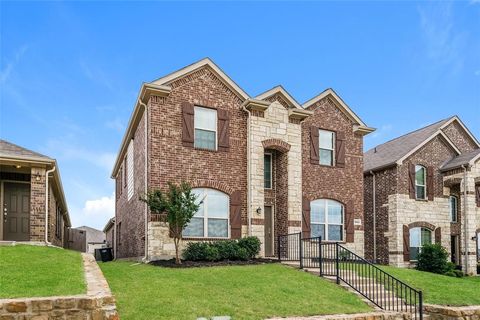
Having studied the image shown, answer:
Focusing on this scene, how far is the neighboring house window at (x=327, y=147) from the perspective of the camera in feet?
64.9

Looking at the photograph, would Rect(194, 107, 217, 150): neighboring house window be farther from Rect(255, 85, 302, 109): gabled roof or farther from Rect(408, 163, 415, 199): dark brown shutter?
Rect(408, 163, 415, 199): dark brown shutter

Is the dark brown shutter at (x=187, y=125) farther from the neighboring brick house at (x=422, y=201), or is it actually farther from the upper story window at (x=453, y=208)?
the upper story window at (x=453, y=208)

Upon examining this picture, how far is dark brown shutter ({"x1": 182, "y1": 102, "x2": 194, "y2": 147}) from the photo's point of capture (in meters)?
16.2

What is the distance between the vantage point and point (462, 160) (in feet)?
75.3

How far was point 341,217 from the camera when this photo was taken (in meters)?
19.7

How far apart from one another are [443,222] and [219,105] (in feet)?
44.8

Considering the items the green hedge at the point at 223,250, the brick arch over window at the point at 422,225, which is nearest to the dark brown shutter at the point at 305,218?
the green hedge at the point at 223,250

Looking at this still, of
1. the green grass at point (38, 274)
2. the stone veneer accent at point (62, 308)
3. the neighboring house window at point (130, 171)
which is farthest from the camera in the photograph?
the neighboring house window at point (130, 171)

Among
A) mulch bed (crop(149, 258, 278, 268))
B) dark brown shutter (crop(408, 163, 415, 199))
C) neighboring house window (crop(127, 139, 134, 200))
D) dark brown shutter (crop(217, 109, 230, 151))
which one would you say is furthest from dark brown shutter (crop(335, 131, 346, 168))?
neighboring house window (crop(127, 139, 134, 200))

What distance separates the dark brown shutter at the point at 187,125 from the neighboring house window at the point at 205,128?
31 cm

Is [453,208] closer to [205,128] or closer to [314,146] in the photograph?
[314,146]

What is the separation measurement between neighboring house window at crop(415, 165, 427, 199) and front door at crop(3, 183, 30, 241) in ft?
58.7

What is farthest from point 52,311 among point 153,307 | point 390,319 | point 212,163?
point 212,163

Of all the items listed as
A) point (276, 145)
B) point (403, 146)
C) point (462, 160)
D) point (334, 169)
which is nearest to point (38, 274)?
point (276, 145)
